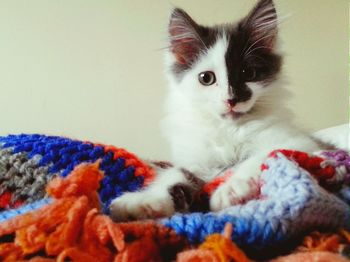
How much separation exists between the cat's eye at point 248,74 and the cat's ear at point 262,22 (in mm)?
121

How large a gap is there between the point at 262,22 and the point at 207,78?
0.25m

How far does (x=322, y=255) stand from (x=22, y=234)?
342 millimetres

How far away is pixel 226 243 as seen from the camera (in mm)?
422

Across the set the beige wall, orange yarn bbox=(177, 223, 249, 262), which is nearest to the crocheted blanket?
orange yarn bbox=(177, 223, 249, 262)

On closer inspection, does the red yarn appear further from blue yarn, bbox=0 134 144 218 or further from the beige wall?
the beige wall

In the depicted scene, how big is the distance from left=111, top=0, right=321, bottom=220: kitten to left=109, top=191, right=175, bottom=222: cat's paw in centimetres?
9

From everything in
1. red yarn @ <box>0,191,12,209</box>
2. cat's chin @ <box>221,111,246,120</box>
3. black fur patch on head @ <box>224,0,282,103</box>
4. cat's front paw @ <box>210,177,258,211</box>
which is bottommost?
red yarn @ <box>0,191,12,209</box>

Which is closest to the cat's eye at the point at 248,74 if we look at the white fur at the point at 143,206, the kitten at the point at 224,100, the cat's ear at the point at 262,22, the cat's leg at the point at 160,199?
the kitten at the point at 224,100

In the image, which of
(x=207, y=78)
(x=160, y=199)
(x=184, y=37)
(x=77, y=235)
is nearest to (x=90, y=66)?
(x=184, y=37)

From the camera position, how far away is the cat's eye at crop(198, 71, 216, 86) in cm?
104

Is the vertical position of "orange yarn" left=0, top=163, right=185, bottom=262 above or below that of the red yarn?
above

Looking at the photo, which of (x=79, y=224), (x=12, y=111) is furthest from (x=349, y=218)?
(x=12, y=111)

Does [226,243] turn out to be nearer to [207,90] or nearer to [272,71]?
[207,90]

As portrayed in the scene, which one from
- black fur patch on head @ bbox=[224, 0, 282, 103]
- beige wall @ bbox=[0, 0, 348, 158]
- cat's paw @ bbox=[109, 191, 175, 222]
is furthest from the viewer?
beige wall @ bbox=[0, 0, 348, 158]
